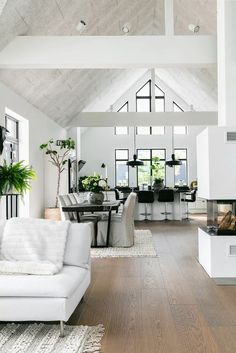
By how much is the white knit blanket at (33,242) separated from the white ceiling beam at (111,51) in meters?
3.58

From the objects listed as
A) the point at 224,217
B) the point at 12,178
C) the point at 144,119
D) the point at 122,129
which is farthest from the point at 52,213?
the point at 122,129

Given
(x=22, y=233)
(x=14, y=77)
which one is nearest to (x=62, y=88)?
(x=14, y=77)

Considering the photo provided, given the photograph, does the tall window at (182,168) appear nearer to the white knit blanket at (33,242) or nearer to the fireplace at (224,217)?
the fireplace at (224,217)

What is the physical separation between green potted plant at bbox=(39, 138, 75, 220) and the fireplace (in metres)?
5.28

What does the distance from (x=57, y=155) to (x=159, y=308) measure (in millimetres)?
6966

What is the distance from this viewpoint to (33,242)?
3.38 m

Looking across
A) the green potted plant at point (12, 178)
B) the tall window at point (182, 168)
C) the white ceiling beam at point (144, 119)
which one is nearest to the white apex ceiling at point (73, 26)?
the white ceiling beam at point (144, 119)

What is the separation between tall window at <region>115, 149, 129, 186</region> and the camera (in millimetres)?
15523

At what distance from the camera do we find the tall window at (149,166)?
50.4ft

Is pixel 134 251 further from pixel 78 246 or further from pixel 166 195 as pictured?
pixel 166 195

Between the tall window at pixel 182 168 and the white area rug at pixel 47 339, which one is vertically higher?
the tall window at pixel 182 168

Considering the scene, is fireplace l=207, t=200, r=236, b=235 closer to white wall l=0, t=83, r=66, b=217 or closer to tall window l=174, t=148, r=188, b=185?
white wall l=0, t=83, r=66, b=217

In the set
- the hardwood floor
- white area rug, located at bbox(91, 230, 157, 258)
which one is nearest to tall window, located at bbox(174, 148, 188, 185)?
white area rug, located at bbox(91, 230, 157, 258)

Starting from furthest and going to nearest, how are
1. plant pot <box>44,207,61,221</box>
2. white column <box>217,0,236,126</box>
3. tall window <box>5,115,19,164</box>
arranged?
plant pot <box>44,207,61,221</box> < tall window <box>5,115,19,164</box> < white column <box>217,0,236,126</box>
